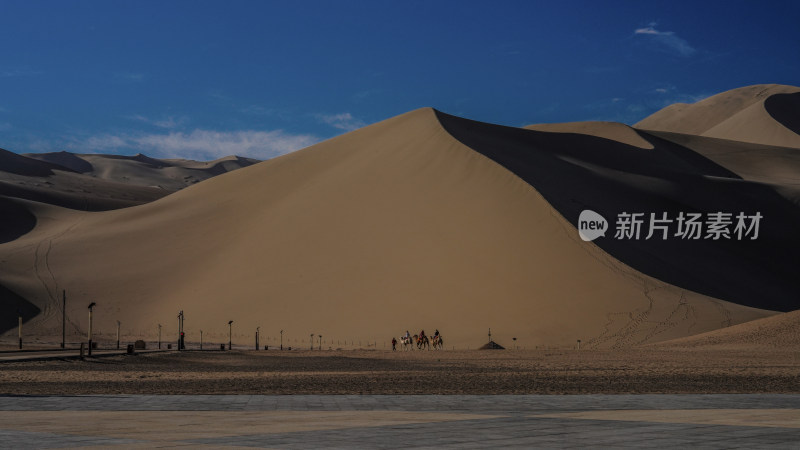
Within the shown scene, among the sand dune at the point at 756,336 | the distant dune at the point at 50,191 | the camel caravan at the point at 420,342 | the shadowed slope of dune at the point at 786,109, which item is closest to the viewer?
the sand dune at the point at 756,336

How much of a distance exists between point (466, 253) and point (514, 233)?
3667 mm

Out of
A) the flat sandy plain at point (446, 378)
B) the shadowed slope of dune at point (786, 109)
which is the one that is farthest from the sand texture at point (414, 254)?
the shadowed slope of dune at point (786, 109)

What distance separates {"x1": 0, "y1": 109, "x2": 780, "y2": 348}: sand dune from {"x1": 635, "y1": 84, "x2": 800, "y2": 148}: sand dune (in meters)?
75.4

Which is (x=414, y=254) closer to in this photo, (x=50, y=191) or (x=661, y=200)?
(x=661, y=200)

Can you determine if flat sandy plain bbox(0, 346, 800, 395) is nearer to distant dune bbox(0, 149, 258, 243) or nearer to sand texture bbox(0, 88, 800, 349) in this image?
sand texture bbox(0, 88, 800, 349)

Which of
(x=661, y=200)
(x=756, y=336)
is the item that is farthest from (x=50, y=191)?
(x=756, y=336)

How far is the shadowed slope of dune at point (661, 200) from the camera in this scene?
57500mm

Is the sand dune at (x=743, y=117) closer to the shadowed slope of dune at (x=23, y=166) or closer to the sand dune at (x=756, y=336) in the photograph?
the sand dune at (x=756, y=336)

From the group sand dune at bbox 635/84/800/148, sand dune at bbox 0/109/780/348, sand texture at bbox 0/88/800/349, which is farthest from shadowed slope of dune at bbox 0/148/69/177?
sand dune at bbox 635/84/800/148

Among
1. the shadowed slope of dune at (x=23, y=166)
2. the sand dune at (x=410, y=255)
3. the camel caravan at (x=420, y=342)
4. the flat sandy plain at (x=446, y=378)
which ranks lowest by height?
the flat sandy plain at (x=446, y=378)

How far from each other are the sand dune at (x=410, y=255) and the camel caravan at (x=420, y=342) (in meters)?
1.31

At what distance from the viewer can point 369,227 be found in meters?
59.9

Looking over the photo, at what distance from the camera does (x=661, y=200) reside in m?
72.9

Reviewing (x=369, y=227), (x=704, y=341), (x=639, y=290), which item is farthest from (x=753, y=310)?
(x=369, y=227)
